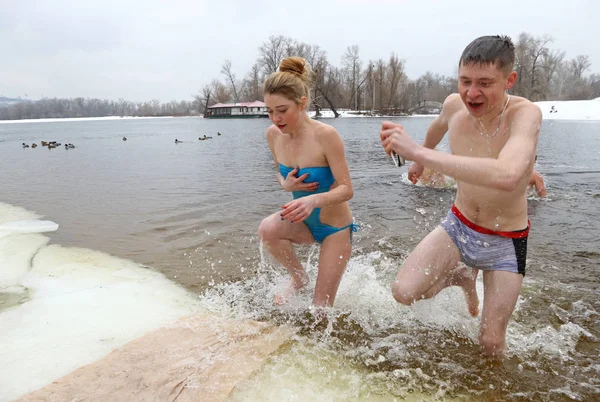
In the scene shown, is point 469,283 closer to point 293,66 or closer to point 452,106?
point 452,106

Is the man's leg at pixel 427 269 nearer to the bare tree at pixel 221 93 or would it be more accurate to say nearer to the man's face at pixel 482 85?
the man's face at pixel 482 85

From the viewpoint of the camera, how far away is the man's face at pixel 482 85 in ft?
7.59

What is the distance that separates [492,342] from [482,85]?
1.60m

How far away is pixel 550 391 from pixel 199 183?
867cm

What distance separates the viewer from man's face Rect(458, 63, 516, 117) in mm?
2314

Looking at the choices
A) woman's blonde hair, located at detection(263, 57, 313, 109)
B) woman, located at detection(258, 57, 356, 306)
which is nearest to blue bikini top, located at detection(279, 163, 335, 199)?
woman, located at detection(258, 57, 356, 306)

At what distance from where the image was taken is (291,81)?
9.92 feet

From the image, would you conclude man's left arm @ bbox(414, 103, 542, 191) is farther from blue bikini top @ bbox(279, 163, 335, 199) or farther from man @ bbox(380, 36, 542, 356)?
blue bikini top @ bbox(279, 163, 335, 199)

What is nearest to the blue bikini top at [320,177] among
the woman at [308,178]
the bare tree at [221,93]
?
the woman at [308,178]

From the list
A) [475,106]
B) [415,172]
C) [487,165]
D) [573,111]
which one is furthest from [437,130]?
[573,111]

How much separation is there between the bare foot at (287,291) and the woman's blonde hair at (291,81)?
1.62 meters

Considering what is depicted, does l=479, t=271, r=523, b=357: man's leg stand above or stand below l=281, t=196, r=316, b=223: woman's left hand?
below

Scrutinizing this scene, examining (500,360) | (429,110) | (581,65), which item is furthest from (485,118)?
(581,65)

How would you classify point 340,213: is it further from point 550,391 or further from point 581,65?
point 581,65
